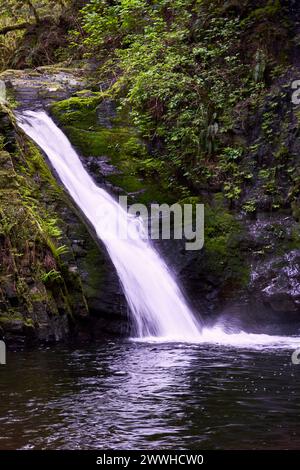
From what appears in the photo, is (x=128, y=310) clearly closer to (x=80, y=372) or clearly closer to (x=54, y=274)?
(x=54, y=274)

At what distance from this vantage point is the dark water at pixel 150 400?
4.09m

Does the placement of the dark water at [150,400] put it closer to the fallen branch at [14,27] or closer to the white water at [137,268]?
the white water at [137,268]

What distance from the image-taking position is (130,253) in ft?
32.5

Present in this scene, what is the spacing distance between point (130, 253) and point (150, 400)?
4.94 meters

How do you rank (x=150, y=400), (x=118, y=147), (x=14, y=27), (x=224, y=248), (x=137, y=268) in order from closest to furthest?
(x=150, y=400) < (x=137, y=268) < (x=224, y=248) < (x=118, y=147) < (x=14, y=27)

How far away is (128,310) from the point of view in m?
8.89

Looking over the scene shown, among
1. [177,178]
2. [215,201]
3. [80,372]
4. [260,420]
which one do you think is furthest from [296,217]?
[260,420]

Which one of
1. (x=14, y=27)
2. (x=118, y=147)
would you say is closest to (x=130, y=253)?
(x=118, y=147)

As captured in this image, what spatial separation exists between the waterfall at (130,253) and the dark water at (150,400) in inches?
62.1

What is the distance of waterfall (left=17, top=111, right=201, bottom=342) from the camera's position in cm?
898

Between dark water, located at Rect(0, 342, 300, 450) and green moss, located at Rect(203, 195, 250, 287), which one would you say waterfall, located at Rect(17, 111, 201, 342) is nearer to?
green moss, located at Rect(203, 195, 250, 287)

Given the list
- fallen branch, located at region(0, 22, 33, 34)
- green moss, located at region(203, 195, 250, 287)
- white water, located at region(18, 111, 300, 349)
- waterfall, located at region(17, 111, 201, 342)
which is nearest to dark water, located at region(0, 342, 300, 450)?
white water, located at region(18, 111, 300, 349)

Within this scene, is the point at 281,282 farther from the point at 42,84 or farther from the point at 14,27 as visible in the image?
the point at 14,27

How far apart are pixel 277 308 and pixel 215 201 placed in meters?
2.63
